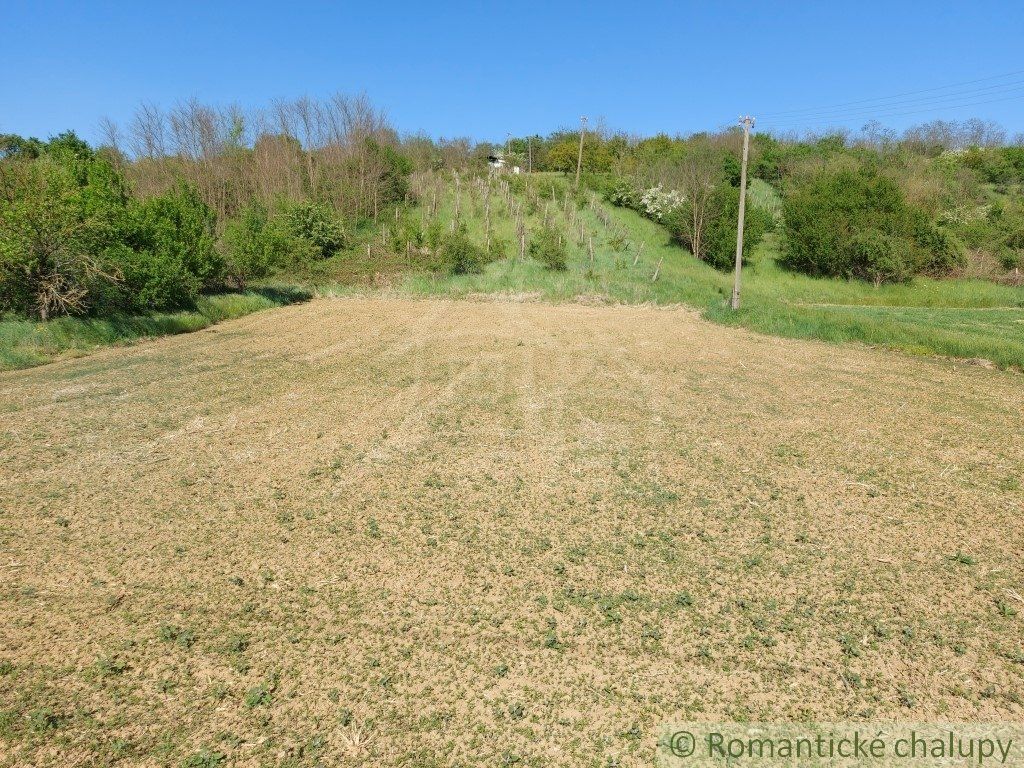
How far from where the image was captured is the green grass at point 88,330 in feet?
48.7

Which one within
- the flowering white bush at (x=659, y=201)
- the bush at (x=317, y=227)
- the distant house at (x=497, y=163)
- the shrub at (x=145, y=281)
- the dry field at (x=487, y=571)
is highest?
the distant house at (x=497, y=163)

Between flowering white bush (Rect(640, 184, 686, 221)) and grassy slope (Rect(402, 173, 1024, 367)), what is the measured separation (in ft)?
2.95

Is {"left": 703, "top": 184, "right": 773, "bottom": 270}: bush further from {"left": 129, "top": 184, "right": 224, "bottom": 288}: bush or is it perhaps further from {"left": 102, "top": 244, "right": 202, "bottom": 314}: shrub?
{"left": 102, "top": 244, "right": 202, "bottom": 314}: shrub

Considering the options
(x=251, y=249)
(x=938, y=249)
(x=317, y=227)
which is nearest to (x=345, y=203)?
(x=317, y=227)

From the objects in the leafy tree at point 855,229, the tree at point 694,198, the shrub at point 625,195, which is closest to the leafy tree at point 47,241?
the tree at point 694,198

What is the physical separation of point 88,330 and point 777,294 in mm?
31449

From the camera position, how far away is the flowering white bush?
4144 cm

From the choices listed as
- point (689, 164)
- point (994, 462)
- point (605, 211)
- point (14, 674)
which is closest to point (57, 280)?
point (14, 674)

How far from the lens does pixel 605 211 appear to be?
43.0 metres

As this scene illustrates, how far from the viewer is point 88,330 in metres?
16.8

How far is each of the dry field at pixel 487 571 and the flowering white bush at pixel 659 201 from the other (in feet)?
107

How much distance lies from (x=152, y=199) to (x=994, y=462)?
25.2 m

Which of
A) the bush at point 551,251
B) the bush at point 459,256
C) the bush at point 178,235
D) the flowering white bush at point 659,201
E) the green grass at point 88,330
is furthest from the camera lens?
the flowering white bush at point 659,201

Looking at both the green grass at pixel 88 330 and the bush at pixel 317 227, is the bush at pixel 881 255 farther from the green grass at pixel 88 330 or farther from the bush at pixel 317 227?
the green grass at pixel 88 330
